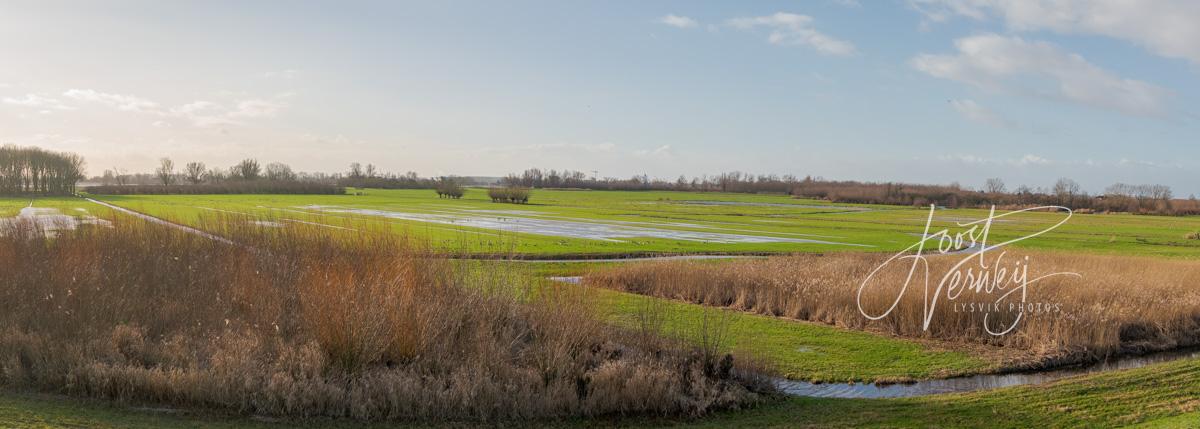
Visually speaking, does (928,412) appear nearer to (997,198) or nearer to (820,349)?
(820,349)

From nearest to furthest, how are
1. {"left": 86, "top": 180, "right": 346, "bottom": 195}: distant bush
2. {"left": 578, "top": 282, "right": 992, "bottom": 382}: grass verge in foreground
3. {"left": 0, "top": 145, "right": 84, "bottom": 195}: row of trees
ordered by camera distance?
{"left": 578, "top": 282, "right": 992, "bottom": 382}: grass verge in foreground < {"left": 0, "top": 145, "right": 84, "bottom": 195}: row of trees < {"left": 86, "top": 180, "right": 346, "bottom": 195}: distant bush

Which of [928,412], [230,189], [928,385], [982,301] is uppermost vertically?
[230,189]

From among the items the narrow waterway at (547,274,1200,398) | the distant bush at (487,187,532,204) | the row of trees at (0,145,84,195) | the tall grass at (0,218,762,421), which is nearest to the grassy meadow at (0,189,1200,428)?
the tall grass at (0,218,762,421)

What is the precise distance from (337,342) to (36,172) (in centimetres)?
14252

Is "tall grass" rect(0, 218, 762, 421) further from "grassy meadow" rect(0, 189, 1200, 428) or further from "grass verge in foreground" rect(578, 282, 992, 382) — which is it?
"grass verge in foreground" rect(578, 282, 992, 382)

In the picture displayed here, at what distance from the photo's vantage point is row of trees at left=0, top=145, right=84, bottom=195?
401 feet

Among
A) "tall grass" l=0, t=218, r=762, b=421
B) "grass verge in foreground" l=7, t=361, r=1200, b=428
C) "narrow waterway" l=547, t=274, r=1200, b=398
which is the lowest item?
"narrow waterway" l=547, t=274, r=1200, b=398

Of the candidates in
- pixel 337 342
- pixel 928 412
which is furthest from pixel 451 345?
pixel 928 412

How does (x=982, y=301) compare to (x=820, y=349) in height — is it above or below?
above

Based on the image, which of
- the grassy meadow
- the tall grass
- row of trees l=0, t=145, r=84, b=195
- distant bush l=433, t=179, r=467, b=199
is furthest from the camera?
distant bush l=433, t=179, r=467, b=199

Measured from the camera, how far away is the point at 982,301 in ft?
68.9

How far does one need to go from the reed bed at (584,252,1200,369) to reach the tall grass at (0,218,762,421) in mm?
8244

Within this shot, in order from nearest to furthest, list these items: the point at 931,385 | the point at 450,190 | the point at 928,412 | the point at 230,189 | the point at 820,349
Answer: the point at 928,412 → the point at 931,385 → the point at 820,349 → the point at 450,190 → the point at 230,189

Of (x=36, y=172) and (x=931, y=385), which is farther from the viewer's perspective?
(x=36, y=172)
